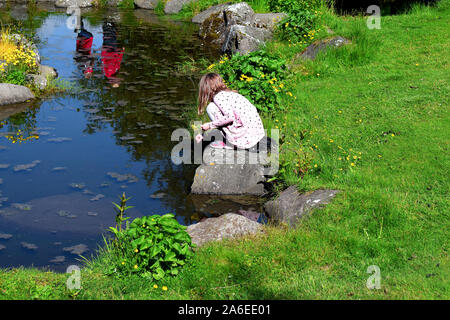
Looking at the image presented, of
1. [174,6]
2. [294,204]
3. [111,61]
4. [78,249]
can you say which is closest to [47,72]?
[111,61]

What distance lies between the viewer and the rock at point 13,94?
12180mm

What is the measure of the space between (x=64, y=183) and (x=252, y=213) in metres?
3.24

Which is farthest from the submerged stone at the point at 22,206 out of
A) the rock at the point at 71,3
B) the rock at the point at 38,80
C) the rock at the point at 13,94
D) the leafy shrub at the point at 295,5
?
the rock at the point at 71,3

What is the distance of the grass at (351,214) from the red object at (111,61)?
6.03 meters

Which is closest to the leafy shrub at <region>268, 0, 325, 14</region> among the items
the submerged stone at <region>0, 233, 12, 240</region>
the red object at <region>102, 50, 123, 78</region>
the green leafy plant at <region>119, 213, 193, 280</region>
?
the red object at <region>102, 50, 123, 78</region>

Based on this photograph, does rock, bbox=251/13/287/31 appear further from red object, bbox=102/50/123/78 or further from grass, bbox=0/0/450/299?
grass, bbox=0/0/450/299

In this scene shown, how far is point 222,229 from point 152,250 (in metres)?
1.43

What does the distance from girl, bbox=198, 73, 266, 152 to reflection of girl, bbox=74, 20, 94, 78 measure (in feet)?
24.7

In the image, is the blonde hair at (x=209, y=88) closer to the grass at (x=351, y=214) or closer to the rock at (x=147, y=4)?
the grass at (x=351, y=214)

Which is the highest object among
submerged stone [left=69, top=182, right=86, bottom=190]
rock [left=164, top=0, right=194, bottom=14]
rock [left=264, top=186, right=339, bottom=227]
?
rock [left=164, top=0, right=194, bottom=14]

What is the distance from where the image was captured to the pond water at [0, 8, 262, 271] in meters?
7.05

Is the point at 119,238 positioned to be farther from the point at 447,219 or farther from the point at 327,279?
the point at 447,219

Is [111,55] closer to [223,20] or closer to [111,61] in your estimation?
[111,61]

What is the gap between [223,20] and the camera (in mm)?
→ 21062
